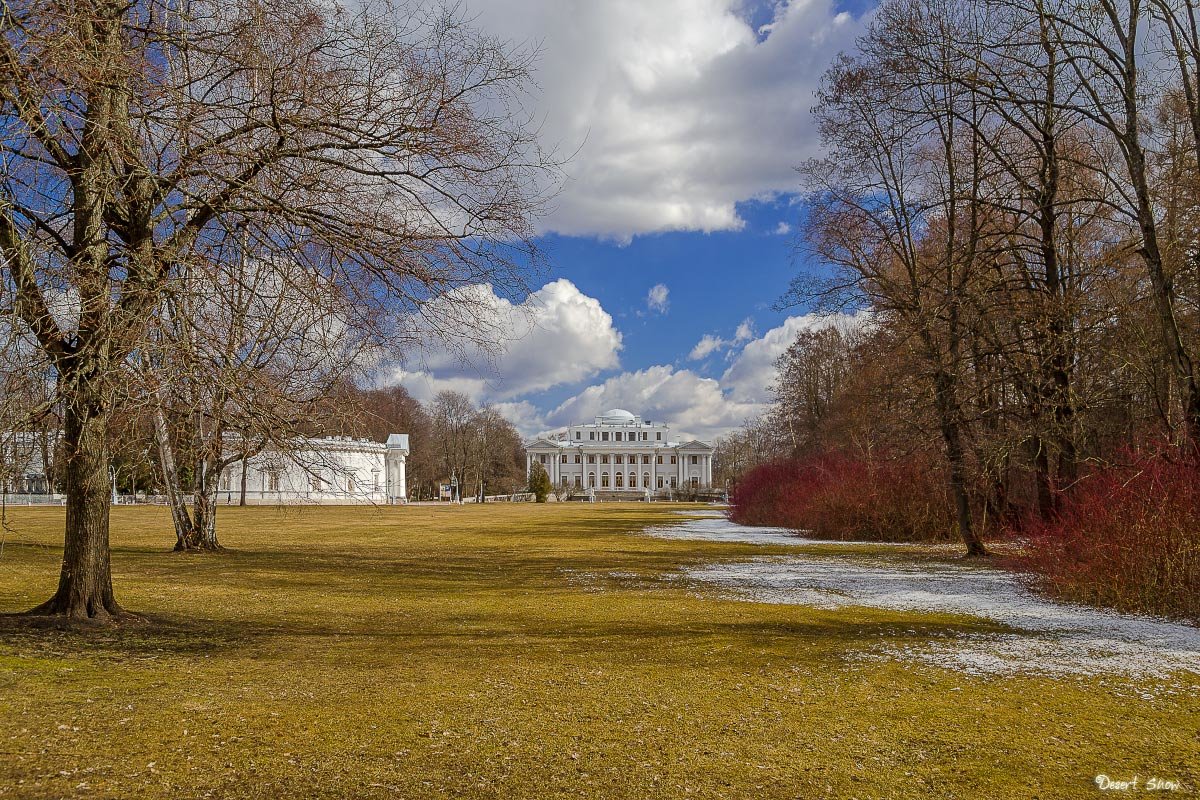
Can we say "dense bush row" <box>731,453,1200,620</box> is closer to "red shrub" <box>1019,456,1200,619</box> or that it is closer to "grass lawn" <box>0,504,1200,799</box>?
"red shrub" <box>1019,456,1200,619</box>

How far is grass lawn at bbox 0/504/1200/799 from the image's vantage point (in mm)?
4039

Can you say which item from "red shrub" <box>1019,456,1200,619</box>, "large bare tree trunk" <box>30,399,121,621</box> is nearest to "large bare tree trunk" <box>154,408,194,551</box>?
"large bare tree trunk" <box>30,399,121,621</box>

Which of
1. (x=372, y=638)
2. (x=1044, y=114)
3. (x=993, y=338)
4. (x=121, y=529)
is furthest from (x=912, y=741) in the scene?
(x=121, y=529)

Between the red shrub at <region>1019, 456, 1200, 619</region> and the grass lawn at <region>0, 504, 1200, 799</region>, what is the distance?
2620 millimetres

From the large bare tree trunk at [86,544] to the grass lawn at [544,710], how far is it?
0.38m

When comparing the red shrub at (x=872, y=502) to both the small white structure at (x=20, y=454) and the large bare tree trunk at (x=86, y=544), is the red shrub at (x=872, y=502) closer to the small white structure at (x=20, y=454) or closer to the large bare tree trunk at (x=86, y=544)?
the large bare tree trunk at (x=86, y=544)

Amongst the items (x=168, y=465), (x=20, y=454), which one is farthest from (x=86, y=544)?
(x=168, y=465)

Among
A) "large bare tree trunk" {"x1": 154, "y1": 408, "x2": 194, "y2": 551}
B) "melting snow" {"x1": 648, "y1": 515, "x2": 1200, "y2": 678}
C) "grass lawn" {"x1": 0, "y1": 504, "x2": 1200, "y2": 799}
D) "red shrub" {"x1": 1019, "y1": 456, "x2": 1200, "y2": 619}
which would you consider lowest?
"melting snow" {"x1": 648, "y1": 515, "x2": 1200, "y2": 678}

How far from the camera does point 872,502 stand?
906 inches

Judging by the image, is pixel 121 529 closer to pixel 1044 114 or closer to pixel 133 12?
pixel 133 12

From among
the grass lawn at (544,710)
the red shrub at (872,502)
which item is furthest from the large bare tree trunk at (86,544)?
the red shrub at (872,502)

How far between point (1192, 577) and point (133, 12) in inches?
470

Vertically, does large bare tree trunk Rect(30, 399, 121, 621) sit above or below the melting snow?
above

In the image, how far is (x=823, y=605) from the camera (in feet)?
33.4
